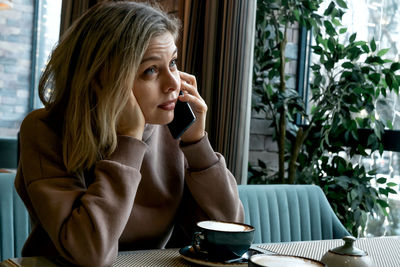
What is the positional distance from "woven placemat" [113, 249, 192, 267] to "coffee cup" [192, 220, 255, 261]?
0.05m

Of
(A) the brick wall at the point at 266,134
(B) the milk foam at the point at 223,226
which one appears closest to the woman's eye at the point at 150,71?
(B) the milk foam at the point at 223,226

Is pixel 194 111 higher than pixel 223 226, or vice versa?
pixel 194 111

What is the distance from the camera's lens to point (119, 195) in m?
1.07

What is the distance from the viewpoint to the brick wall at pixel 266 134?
2.69 metres

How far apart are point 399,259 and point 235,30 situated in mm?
1268

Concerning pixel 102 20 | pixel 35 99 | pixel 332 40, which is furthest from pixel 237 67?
pixel 35 99

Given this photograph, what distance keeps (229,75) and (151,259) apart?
1271 millimetres

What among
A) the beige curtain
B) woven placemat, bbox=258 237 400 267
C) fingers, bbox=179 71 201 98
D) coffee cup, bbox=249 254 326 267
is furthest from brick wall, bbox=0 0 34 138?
coffee cup, bbox=249 254 326 267

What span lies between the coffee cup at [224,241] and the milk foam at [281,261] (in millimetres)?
143

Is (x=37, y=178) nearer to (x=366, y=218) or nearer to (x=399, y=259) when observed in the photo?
(x=399, y=259)

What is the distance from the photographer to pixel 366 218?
232 cm

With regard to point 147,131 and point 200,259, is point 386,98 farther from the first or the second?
point 200,259

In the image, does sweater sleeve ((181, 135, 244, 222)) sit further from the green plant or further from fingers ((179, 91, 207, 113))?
the green plant

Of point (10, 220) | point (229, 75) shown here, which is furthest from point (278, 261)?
point (229, 75)
